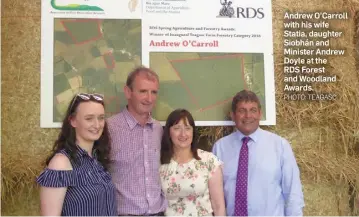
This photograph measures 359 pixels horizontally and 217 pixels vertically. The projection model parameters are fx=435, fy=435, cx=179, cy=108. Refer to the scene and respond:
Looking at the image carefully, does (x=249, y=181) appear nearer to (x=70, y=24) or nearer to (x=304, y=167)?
(x=304, y=167)

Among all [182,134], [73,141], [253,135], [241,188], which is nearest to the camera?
[73,141]

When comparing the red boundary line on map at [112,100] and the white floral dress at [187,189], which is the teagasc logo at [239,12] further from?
the white floral dress at [187,189]

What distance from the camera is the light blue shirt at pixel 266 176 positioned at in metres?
2.77

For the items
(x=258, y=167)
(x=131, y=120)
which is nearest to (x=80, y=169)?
(x=131, y=120)

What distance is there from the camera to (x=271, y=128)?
3172 mm

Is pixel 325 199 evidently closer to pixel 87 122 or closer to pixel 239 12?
pixel 239 12

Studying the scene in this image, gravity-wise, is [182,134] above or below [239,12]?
below

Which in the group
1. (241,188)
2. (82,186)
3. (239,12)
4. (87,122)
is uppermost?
(239,12)

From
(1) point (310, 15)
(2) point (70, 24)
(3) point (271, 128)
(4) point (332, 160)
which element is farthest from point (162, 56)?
(4) point (332, 160)

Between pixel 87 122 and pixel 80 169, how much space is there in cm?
26

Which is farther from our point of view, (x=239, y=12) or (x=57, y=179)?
(x=239, y=12)

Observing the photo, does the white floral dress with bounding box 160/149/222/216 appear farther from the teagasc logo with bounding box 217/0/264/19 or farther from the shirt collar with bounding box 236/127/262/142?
the teagasc logo with bounding box 217/0/264/19

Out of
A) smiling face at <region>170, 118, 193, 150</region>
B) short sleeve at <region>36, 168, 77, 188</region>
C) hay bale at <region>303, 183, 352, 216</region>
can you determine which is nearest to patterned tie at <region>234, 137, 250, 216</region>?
smiling face at <region>170, 118, 193, 150</region>

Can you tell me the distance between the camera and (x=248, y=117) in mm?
2850
